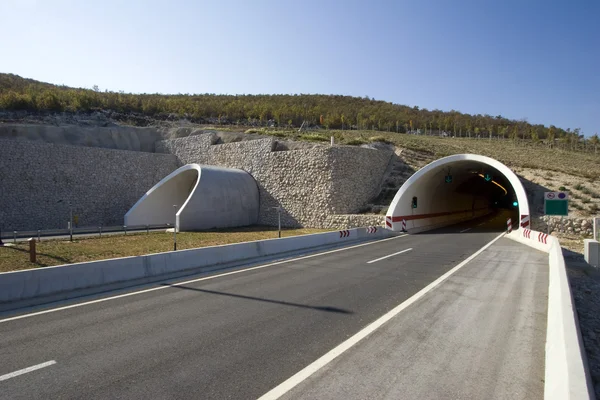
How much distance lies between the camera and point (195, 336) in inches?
226

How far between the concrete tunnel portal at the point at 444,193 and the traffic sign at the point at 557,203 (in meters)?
3.39

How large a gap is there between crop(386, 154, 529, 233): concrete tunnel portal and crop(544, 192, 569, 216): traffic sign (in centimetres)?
339

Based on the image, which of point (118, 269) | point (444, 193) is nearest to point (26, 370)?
point (118, 269)

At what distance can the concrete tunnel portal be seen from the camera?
2307 centimetres

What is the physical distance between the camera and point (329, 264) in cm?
1244

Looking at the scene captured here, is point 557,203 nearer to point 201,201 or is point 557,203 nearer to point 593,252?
point 593,252

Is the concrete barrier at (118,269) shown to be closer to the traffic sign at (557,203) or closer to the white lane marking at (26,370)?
the white lane marking at (26,370)

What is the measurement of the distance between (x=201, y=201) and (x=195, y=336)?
2082 cm

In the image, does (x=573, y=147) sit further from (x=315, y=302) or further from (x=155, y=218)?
(x=315, y=302)

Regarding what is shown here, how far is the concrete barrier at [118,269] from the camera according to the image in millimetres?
7914

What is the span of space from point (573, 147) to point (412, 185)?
214 ft

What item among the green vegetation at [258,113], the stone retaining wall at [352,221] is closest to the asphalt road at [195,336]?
the stone retaining wall at [352,221]

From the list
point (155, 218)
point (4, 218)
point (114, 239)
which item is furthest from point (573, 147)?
point (4, 218)

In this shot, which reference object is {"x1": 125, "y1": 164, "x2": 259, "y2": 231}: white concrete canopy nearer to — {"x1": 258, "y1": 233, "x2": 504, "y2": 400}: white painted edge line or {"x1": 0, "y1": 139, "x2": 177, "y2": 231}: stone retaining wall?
{"x1": 0, "y1": 139, "x2": 177, "y2": 231}: stone retaining wall
